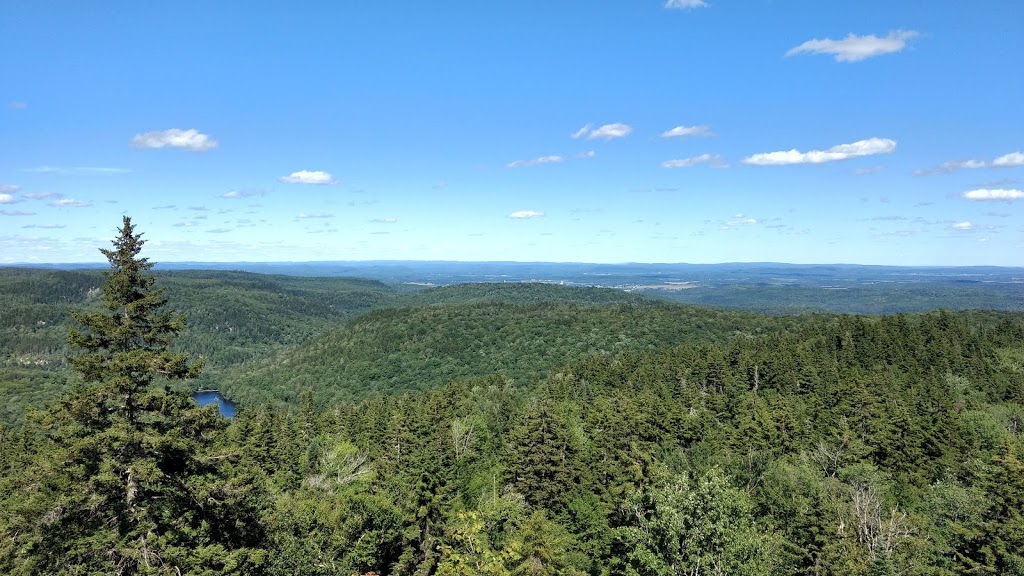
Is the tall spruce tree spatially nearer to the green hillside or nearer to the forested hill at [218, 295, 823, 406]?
the green hillside

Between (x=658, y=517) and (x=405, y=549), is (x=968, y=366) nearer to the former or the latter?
(x=658, y=517)

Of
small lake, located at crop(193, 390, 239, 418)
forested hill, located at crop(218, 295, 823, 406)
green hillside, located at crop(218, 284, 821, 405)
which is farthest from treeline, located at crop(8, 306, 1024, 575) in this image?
small lake, located at crop(193, 390, 239, 418)

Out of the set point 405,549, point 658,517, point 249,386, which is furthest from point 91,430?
point 249,386

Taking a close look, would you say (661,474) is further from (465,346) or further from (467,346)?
(465,346)

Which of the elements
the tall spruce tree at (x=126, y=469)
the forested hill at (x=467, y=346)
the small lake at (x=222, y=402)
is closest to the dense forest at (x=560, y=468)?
the tall spruce tree at (x=126, y=469)

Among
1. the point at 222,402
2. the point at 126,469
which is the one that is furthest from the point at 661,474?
the point at 222,402
